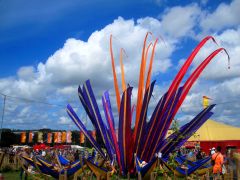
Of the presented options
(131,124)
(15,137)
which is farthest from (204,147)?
(15,137)

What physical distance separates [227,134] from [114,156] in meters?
20.7

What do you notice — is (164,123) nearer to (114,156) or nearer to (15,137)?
(114,156)

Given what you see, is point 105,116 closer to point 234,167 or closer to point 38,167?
point 38,167

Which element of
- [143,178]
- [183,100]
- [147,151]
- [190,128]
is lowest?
[143,178]

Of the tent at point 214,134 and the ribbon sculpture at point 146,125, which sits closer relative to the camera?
the ribbon sculpture at point 146,125

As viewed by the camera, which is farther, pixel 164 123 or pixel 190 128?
pixel 190 128

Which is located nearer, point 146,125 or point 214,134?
point 146,125

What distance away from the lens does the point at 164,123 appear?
40.3 feet

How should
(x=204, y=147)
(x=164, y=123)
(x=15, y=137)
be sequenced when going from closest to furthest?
(x=164, y=123)
(x=204, y=147)
(x=15, y=137)

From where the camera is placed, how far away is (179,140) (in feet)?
44.1

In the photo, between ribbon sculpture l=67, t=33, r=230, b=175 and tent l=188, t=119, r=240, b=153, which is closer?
ribbon sculpture l=67, t=33, r=230, b=175

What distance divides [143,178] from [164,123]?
284 centimetres

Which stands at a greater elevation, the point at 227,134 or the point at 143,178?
the point at 227,134

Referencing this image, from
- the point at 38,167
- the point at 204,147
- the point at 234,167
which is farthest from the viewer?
the point at 204,147
